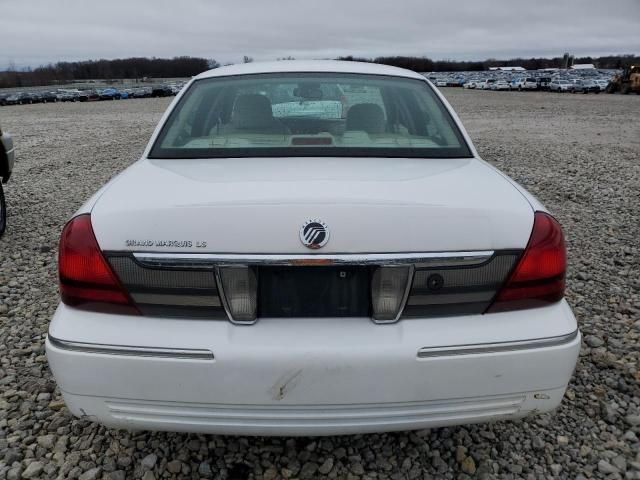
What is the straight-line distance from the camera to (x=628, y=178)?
8320 millimetres

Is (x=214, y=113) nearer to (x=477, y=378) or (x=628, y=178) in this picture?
(x=477, y=378)

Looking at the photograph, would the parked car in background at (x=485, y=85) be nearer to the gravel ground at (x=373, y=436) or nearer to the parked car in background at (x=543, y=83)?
the parked car in background at (x=543, y=83)

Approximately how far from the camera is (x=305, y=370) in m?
1.70

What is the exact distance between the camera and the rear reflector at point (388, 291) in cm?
172

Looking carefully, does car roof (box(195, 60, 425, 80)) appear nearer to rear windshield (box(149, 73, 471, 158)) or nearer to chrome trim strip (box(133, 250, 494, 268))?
rear windshield (box(149, 73, 471, 158))

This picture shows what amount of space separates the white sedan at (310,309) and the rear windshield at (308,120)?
0.61 meters

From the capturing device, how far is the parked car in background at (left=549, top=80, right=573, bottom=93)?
50.8m

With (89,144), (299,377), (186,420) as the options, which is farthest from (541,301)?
(89,144)

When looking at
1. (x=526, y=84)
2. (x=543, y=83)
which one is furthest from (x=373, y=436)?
(x=543, y=83)

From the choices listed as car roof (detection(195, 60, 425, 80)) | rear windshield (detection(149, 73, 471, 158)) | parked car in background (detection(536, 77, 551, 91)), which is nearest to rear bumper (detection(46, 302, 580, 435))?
rear windshield (detection(149, 73, 471, 158))

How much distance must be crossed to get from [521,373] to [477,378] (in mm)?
161

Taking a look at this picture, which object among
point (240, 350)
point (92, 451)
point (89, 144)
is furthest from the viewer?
point (89, 144)

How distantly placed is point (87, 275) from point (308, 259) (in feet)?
2.53

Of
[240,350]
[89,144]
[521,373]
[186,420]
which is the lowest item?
[89,144]
